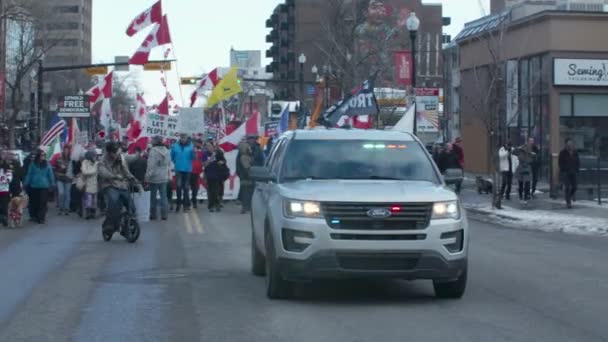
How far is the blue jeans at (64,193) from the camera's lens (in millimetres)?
Result: 27688

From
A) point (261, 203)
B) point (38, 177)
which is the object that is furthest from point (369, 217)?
point (38, 177)

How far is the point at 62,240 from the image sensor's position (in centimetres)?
2012

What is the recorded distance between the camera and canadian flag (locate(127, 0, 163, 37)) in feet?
111

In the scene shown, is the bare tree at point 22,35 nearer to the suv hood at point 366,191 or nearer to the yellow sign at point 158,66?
the yellow sign at point 158,66

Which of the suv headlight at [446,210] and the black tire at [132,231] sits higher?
the suv headlight at [446,210]

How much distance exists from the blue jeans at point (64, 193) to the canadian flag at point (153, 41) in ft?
24.1

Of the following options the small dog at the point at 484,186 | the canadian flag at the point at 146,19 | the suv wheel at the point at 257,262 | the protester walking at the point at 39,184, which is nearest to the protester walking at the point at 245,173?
the protester walking at the point at 39,184

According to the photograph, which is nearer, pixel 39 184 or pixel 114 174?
pixel 114 174

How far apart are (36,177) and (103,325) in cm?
1550

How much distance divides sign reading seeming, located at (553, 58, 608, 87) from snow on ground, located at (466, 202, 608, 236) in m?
11.9

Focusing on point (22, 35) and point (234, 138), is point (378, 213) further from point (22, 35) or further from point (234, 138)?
point (22, 35)

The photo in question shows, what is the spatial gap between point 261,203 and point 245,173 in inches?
555

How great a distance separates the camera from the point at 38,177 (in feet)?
82.4

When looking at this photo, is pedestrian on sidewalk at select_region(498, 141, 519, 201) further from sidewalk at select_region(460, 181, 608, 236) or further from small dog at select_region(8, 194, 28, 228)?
small dog at select_region(8, 194, 28, 228)
